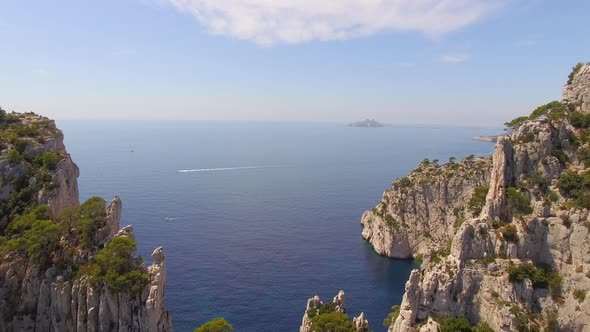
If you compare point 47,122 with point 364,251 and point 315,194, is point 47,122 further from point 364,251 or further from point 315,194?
point 315,194

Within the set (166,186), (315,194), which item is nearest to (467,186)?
(315,194)

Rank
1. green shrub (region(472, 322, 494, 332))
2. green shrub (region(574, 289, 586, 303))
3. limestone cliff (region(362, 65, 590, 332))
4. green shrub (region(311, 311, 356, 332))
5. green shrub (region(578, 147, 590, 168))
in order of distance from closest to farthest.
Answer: green shrub (region(472, 322, 494, 332)), green shrub (region(574, 289, 586, 303)), limestone cliff (region(362, 65, 590, 332)), green shrub (region(311, 311, 356, 332)), green shrub (region(578, 147, 590, 168))

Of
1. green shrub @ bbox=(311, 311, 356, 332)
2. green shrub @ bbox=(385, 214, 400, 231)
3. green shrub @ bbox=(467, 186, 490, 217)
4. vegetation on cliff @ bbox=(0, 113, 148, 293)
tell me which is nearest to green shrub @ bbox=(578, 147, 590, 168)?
green shrub @ bbox=(467, 186, 490, 217)

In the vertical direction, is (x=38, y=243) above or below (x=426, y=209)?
above

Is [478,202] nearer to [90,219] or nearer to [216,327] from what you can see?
[216,327]

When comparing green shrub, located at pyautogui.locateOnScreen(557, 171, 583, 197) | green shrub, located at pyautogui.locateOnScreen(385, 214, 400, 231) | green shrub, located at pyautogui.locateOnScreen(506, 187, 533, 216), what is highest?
green shrub, located at pyautogui.locateOnScreen(557, 171, 583, 197)

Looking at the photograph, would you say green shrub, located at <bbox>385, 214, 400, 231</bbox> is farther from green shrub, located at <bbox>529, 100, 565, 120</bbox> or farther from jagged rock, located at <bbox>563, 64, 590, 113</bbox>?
jagged rock, located at <bbox>563, 64, 590, 113</bbox>

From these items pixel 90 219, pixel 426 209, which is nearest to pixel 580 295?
pixel 426 209
